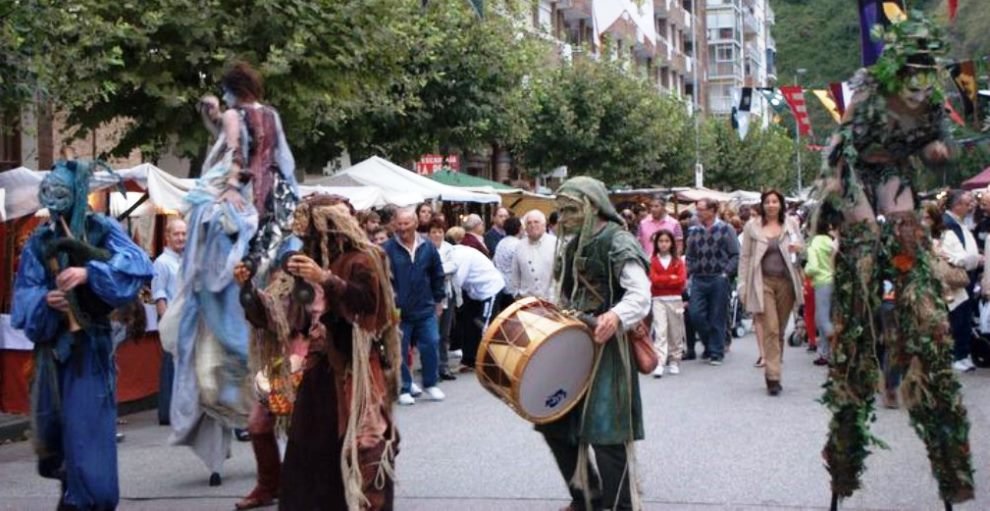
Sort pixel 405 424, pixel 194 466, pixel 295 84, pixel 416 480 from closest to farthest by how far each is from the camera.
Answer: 1. pixel 416 480
2. pixel 194 466
3. pixel 405 424
4. pixel 295 84

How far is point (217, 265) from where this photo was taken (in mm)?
8477

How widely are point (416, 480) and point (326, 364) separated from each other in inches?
82.8

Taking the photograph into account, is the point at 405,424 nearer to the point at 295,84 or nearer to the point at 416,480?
the point at 416,480

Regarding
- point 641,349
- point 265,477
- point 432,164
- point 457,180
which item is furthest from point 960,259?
point 432,164

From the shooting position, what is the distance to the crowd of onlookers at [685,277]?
13.8 metres

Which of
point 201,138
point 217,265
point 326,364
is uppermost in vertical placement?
point 201,138

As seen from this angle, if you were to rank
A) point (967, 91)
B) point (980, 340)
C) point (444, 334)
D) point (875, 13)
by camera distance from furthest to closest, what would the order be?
point (967, 91)
point (444, 334)
point (980, 340)
point (875, 13)

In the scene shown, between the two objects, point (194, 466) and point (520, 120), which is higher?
point (520, 120)

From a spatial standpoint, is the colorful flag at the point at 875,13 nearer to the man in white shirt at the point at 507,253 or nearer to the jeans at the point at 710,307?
the jeans at the point at 710,307

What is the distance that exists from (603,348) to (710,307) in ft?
31.9

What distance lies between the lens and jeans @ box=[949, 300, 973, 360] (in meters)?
15.2

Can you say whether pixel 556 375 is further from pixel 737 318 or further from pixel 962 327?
pixel 737 318

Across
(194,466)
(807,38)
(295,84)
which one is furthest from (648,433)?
(807,38)

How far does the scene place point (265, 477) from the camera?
8.41m
